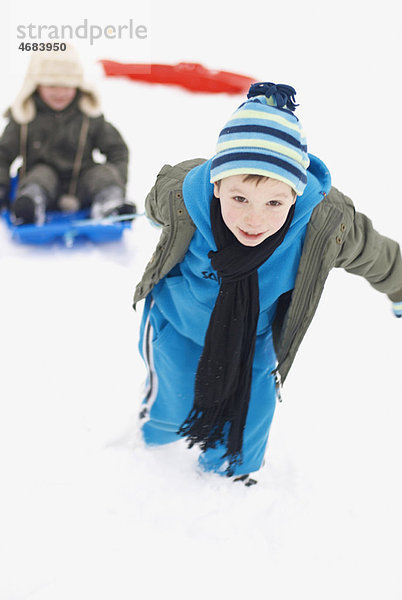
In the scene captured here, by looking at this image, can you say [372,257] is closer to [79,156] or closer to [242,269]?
[242,269]

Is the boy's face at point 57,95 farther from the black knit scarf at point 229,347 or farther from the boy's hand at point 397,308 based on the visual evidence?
the boy's hand at point 397,308

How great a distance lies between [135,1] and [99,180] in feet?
9.26

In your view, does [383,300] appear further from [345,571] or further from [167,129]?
[167,129]

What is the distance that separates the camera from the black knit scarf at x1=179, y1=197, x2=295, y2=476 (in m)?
1.13

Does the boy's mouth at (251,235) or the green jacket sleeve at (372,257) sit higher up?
the boy's mouth at (251,235)

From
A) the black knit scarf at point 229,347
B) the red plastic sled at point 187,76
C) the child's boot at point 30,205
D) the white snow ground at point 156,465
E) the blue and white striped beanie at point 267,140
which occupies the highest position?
the red plastic sled at point 187,76

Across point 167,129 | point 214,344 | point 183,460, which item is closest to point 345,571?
point 183,460

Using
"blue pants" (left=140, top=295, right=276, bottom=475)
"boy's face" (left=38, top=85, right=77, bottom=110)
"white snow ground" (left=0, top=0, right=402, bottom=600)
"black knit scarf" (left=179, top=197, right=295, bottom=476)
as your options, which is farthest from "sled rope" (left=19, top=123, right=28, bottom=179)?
"black knit scarf" (left=179, top=197, right=295, bottom=476)

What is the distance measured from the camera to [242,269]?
3.69 feet

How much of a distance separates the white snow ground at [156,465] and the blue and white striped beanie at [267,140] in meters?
0.87

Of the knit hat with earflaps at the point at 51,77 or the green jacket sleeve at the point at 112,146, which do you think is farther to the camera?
the green jacket sleeve at the point at 112,146

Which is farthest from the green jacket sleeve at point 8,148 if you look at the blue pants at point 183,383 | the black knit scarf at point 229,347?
the black knit scarf at point 229,347

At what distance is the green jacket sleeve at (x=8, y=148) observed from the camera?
2652 mm

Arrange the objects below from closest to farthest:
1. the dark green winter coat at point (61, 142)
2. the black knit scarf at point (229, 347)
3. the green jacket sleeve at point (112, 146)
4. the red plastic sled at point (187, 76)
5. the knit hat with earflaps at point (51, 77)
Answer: the black knit scarf at point (229, 347) → the knit hat with earflaps at point (51, 77) → the dark green winter coat at point (61, 142) → the green jacket sleeve at point (112, 146) → the red plastic sled at point (187, 76)
